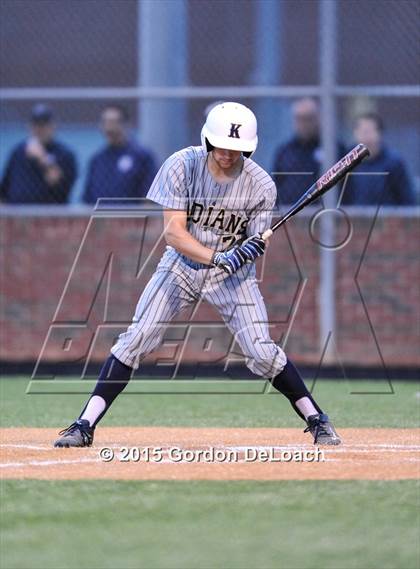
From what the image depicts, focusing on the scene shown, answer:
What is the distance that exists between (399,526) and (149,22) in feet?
28.6

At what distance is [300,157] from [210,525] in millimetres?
7874

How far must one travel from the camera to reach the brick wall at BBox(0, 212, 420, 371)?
12.7 meters

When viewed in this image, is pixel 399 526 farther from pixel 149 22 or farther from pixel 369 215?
pixel 149 22

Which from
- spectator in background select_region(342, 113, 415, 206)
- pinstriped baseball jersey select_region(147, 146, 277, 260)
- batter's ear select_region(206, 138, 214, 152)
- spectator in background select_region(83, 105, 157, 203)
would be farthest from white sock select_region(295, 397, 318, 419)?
spectator in background select_region(83, 105, 157, 203)

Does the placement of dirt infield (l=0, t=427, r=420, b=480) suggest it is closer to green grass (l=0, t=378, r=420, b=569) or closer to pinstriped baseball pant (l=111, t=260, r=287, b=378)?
green grass (l=0, t=378, r=420, b=569)

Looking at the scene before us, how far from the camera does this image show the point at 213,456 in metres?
6.84

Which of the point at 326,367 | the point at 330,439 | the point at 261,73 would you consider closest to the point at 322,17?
the point at 261,73

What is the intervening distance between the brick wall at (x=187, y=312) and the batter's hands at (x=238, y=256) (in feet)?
17.8

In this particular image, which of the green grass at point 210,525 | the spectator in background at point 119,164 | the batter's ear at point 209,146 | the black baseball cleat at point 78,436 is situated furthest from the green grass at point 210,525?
the spectator in background at point 119,164

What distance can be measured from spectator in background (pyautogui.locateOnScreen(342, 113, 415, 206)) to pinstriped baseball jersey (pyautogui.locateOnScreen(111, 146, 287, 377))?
5330 mm

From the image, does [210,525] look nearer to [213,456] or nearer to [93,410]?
[213,456]

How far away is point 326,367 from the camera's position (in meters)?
12.6

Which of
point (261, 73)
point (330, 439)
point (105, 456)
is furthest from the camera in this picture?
point (261, 73)

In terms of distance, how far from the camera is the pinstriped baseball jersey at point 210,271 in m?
7.15
